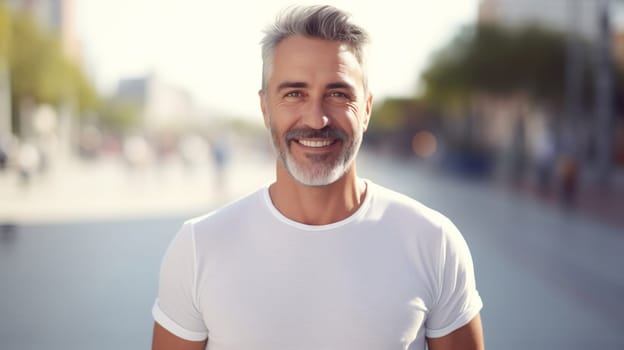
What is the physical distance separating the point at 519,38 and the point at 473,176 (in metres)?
9.33

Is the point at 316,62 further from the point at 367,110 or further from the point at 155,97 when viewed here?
the point at 155,97

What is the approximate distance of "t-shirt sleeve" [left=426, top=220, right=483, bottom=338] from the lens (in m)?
2.08

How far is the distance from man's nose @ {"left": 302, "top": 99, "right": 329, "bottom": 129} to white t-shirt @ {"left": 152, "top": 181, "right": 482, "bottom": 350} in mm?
262

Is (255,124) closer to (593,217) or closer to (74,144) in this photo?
(74,144)

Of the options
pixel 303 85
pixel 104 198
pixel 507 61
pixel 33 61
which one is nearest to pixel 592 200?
pixel 104 198

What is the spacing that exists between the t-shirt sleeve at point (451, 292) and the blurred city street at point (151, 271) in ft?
13.0

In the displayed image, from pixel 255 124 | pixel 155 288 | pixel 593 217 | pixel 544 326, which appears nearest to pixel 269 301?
pixel 544 326

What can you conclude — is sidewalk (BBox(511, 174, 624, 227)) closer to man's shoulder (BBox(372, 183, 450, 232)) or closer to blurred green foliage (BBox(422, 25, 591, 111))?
blurred green foliage (BBox(422, 25, 591, 111))

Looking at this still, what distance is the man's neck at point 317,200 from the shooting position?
2.12 m

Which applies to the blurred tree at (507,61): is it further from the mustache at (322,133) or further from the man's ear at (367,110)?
the mustache at (322,133)

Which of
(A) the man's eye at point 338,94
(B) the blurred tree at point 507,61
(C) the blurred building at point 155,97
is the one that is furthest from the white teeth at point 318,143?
(C) the blurred building at point 155,97

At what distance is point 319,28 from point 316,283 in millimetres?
657

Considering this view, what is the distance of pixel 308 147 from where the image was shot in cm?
205

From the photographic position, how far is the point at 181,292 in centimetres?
207
